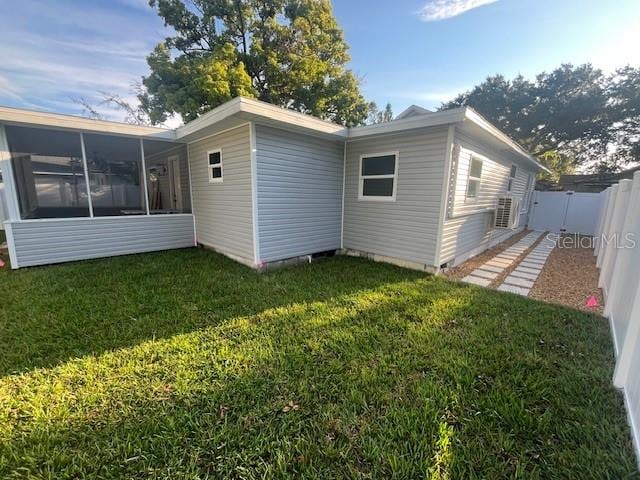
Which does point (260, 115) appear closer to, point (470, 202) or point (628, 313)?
point (470, 202)

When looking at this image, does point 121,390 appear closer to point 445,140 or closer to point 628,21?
point 445,140

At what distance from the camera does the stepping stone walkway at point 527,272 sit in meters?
4.65

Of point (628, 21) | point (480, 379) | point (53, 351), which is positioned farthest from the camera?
point (628, 21)

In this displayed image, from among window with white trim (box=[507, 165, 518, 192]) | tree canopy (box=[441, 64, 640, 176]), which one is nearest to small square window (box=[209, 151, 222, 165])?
window with white trim (box=[507, 165, 518, 192])

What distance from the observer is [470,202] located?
5.92 m

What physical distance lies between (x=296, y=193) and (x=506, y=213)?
5.60 metres

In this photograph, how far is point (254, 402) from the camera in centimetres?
204

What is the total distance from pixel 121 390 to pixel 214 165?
15.7ft

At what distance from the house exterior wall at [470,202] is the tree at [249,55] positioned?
362 inches

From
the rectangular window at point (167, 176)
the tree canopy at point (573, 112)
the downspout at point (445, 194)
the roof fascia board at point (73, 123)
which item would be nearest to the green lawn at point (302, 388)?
the downspout at point (445, 194)

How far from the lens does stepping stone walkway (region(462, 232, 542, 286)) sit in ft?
16.6

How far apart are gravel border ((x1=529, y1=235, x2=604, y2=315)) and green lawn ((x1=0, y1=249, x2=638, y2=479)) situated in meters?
0.55

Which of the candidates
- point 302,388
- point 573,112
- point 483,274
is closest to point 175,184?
point 302,388

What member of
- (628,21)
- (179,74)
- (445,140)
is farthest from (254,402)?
(179,74)
